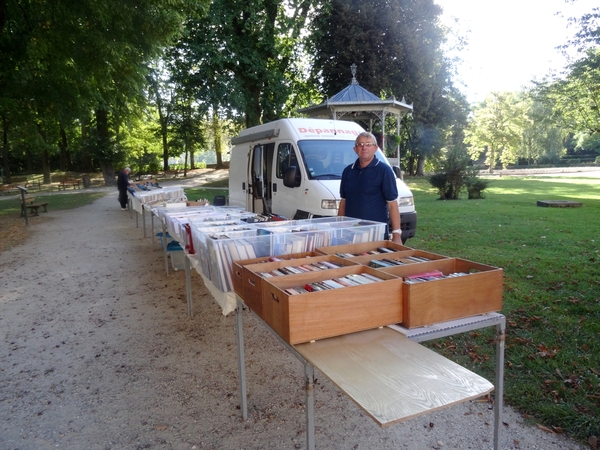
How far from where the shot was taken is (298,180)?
7.89 meters

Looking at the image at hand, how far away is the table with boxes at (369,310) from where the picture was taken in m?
A: 1.88

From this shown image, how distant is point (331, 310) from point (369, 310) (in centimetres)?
23

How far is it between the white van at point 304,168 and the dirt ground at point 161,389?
247 cm

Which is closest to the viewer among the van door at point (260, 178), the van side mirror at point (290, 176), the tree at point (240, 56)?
the van side mirror at point (290, 176)

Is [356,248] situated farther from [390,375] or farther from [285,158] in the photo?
[285,158]

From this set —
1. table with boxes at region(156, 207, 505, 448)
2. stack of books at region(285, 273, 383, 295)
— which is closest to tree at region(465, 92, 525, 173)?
table with boxes at region(156, 207, 505, 448)

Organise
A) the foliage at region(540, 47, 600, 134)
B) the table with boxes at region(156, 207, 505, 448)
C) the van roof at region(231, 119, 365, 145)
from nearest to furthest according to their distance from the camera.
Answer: the table with boxes at region(156, 207, 505, 448) → the van roof at region(231, 119, 365, 145) → the foliage at region(540, 47, 600, 134)

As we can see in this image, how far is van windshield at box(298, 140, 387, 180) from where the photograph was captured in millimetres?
7876

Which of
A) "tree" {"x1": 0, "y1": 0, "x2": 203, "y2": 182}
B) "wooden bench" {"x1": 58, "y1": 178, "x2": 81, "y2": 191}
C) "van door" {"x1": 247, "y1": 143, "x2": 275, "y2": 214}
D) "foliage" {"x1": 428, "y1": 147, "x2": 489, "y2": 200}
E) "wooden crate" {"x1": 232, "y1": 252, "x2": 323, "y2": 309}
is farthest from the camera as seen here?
Answer: "wooden bench" {"x1": 58, "y1": 178, "x2": 81, "y2": 191}

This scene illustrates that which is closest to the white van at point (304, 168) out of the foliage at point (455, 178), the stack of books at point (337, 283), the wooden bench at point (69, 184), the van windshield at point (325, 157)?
the van windshield at point (325, 157)

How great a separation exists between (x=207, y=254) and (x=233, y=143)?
803cm

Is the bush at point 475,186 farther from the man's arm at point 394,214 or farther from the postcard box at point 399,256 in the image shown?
the postcard box at point 399,256

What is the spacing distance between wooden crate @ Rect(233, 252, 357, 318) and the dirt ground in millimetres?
1122

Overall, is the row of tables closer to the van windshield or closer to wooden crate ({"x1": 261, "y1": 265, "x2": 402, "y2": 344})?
wooden crate ({"x1": 261, "y1": 265, "x2": 402, "y2": 344})
